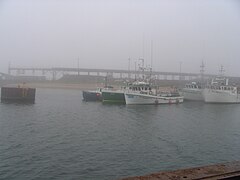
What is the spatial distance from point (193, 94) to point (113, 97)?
2076cm

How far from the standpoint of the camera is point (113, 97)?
48750mm

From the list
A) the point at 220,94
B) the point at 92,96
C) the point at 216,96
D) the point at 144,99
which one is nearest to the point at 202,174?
the point at 144,99

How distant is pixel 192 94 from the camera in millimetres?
62000

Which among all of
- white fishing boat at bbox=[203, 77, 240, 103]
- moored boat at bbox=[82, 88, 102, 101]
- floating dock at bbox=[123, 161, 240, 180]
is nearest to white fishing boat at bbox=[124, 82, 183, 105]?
moored boat at bbox=[82, 88, 102, 101]

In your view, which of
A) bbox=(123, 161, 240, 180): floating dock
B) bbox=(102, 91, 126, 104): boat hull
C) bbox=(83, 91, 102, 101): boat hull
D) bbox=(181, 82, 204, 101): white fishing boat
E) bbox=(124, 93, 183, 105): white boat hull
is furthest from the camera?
bbox=(181, 82, 204, 101): white fishing boat

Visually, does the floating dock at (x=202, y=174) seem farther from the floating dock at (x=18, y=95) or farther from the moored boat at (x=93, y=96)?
the moored boat at (x=93, y=96)

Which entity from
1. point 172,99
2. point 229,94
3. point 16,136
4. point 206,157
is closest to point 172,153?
point 206,157

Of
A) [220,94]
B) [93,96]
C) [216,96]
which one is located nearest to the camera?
[93,96]

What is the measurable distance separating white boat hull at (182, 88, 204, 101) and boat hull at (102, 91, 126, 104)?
780 inches

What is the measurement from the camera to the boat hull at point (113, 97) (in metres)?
48.4

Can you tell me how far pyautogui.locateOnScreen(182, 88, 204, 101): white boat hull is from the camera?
199 feet

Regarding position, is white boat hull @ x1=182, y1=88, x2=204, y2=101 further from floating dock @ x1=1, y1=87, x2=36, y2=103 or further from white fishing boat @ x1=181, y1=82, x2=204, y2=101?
floating dock @ x1=1, y1=87, x2=36, y2=103

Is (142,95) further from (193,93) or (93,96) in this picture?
(193,93)

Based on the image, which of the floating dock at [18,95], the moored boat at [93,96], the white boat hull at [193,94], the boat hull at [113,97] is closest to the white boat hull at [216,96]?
the white boat hull at [193,94]
